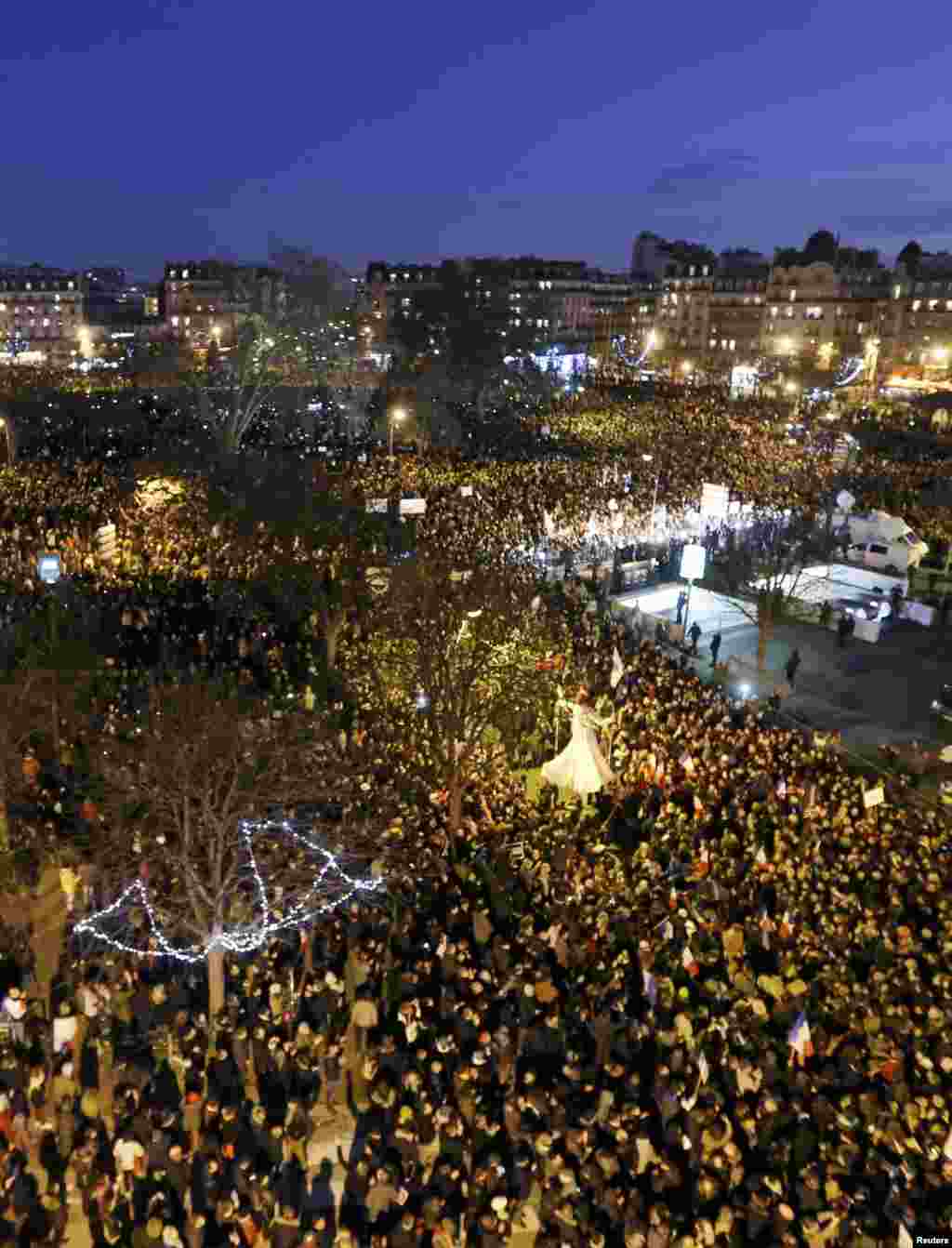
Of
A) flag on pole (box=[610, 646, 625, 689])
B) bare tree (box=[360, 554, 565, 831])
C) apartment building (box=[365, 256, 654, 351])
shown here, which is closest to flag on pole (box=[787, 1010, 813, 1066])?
bare tree (box=[360, 554, 565, 831])

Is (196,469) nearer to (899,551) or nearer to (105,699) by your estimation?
(105,699)

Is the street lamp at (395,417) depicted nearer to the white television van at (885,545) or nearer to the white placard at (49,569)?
the white television van at (885,545)

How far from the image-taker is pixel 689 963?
974 cm

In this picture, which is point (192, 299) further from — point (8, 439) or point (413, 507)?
point (413, 507)

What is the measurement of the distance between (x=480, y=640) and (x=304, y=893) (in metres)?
5.16

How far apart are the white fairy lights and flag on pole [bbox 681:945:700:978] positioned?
328 cm

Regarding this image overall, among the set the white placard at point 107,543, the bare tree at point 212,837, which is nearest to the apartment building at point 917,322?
the white placard at point 107,543

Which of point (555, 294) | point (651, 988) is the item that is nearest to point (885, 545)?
point (651, 988)

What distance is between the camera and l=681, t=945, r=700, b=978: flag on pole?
972cm

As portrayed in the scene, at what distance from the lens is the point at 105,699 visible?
15094 mm

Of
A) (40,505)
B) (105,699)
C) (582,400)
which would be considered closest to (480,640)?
(105,699)

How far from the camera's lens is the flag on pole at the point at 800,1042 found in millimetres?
8758

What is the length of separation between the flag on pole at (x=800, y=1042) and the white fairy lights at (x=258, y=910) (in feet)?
14.5

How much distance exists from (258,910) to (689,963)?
450 centimetres
